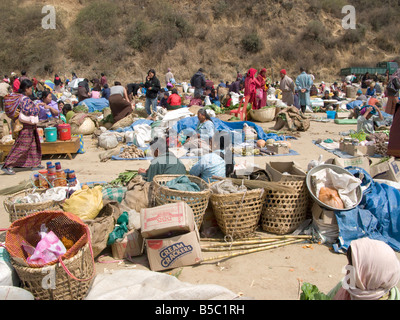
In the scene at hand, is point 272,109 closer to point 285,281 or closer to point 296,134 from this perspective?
point 296,134

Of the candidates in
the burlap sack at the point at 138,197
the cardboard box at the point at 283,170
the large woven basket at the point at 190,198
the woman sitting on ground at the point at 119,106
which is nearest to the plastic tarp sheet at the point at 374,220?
the cardboard box at the point at 283,170

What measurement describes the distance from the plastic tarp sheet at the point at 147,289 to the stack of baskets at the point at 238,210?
1140 millimetres

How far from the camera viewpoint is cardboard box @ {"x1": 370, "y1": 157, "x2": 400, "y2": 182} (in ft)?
15.1

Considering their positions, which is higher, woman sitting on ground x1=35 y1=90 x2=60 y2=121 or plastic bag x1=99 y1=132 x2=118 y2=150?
woman sitting on ground x1=35 y1=90 x2=60 y2=121

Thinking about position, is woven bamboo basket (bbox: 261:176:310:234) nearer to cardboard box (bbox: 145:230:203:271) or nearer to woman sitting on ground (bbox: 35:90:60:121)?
cardboard box (bbox: 145:230:203:271)

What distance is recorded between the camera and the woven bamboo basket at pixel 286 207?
156 inches

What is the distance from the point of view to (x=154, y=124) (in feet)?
30.3

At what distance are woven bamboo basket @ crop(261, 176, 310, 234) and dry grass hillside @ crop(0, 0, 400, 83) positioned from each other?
21.7 m

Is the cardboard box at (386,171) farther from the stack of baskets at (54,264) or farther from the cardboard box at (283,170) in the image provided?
the stack of baskets at (54,264)

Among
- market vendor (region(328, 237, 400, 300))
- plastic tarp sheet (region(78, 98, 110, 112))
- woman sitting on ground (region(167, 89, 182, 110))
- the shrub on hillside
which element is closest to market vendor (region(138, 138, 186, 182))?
market vendor (region(328, 237, 400, 300))

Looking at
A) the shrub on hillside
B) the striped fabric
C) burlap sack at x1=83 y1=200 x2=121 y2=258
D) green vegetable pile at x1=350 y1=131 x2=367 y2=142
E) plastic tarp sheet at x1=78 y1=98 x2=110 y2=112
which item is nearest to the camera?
burlap sack at x1=83 y1=200 x2=121 y2=258

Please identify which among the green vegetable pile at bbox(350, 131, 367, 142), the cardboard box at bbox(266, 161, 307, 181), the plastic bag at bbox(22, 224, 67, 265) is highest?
the cardboard box at bbox(266, 161, 307, 181)

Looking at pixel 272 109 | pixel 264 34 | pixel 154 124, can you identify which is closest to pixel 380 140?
pixel 272 109

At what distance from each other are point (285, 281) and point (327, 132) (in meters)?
7.87
